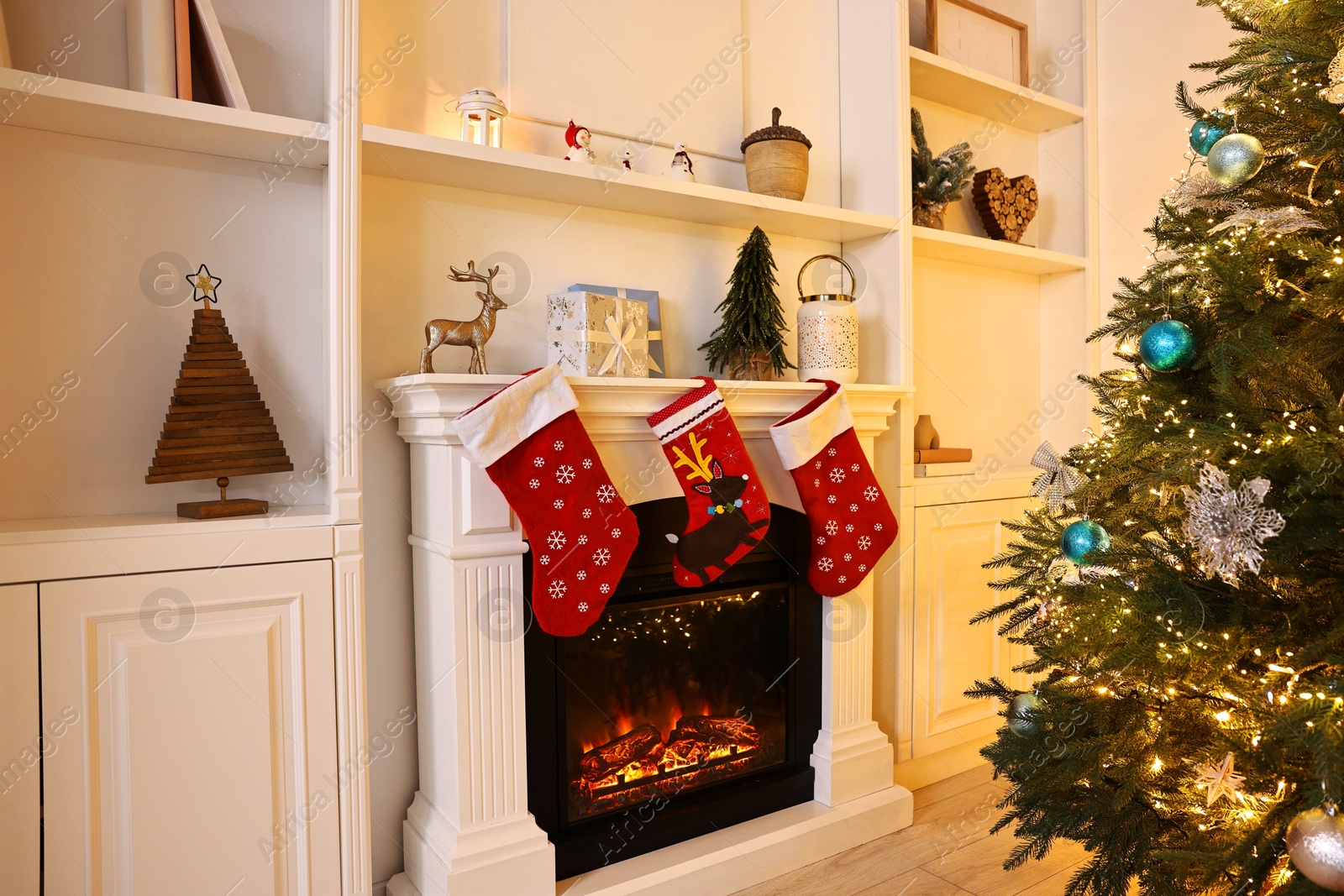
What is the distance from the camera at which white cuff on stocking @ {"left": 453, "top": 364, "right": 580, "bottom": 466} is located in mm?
1546

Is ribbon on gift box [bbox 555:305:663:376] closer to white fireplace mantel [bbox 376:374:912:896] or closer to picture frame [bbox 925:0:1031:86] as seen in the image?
white fireplace mantel [bbox 376:374:912:896]

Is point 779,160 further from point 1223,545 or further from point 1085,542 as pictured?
point 1223,545

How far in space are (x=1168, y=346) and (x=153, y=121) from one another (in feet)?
5.86

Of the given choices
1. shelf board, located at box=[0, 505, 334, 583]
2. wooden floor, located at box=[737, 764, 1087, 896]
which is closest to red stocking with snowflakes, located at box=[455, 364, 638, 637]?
shelf board, located at box=[0, 505, 334, 583]

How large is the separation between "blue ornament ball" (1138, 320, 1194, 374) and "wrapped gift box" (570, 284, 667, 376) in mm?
1092

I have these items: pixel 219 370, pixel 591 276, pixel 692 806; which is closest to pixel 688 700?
pixel 692 806

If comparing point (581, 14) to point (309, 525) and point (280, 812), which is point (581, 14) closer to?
point (309, 525)

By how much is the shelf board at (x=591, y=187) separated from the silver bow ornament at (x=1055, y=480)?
0.91 metres

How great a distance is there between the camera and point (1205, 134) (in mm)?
1373

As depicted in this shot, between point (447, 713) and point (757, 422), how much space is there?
3.28 feet

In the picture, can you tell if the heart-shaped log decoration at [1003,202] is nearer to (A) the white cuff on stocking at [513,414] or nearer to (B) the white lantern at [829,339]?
(B) the white lantern at [829,339]

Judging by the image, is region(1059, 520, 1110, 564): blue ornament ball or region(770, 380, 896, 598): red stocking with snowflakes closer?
region(1059, 520, 1110, 564): blue ornament ball

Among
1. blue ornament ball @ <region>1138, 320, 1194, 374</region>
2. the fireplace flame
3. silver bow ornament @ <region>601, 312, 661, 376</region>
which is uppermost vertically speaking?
silver bow ornament @ <region>601, 312, 661, 376</region>

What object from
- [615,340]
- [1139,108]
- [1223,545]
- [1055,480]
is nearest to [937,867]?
[1055,480]
